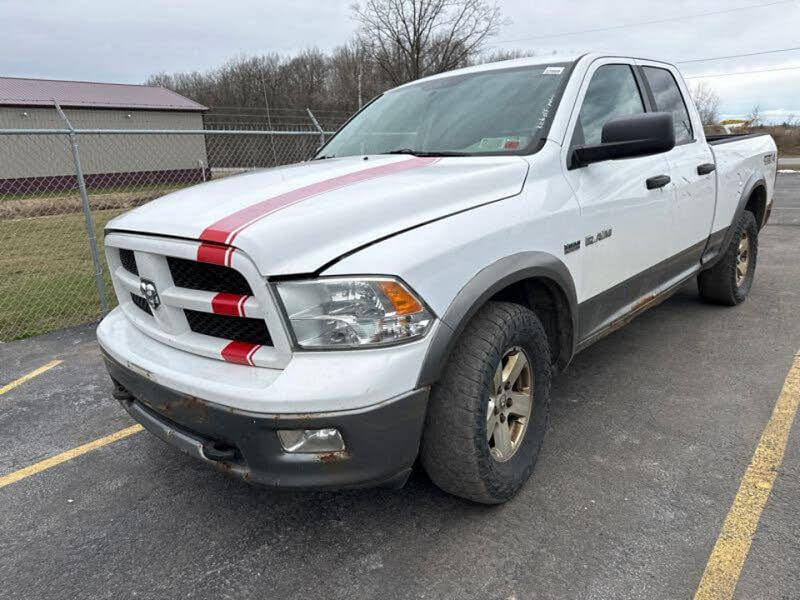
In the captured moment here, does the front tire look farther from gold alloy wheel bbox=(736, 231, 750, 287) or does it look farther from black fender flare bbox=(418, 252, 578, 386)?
gold alloy wheel bbox=(736, 231, 750, 287)

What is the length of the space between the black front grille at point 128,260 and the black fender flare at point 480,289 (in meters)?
1.31

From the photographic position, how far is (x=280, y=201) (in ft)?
6.93

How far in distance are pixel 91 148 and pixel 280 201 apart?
24.7 m

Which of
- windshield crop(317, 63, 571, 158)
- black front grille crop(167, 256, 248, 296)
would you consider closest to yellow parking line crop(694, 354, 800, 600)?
windshield crop(317, 63, 571, 158)

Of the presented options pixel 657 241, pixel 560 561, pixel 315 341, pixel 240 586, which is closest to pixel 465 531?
pixel 560 561

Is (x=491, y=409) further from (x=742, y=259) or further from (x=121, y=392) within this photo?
(x=742, y=259)

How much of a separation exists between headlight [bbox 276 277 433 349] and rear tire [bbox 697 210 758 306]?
12.2 ft

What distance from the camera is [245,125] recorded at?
28.1 metres

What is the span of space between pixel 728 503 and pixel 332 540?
1.62 metres

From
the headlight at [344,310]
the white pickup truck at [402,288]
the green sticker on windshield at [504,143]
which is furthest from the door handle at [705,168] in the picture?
the headlight at [344,310]

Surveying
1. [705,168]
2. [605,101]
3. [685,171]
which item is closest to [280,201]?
[605,101]

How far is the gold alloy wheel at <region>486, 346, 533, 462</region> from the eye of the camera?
7.52ft

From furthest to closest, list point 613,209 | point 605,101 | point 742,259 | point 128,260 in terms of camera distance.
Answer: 1. point 742,259
2. point 605,101
3. point 613,209
4. point 128,260

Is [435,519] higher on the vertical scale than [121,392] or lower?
lower
